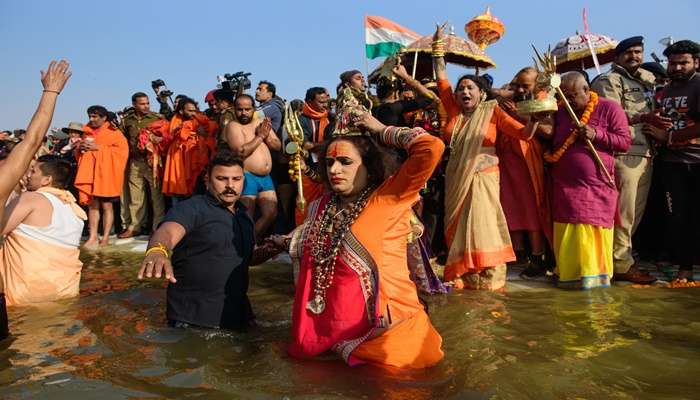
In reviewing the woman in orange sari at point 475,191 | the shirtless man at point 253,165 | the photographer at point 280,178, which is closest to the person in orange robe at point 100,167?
the photographer at point 280,178

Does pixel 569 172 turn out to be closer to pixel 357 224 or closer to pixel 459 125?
pixel 459 125

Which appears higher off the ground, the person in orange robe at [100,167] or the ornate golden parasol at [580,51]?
the ornate golden parasol at [580,51]

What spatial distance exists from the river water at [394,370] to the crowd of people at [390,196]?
0.19m

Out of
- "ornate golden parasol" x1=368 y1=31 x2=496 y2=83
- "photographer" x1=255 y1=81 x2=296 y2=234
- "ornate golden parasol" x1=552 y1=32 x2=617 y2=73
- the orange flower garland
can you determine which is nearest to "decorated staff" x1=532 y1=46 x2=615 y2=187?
the orange flower garland

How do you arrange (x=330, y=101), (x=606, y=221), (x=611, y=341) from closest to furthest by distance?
(x=611, y=341) < (x=606, y=221) < (x=330, y=101)

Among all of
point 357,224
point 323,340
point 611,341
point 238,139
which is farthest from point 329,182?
point 238,139

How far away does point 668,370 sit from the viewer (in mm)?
2916

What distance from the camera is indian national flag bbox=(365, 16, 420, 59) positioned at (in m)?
10.3

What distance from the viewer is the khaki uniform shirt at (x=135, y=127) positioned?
8969 mm

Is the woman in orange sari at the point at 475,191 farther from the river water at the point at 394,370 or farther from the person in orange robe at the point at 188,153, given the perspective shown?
the person in orange robe at the point at 188,153

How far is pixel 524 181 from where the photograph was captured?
5406 millimetres

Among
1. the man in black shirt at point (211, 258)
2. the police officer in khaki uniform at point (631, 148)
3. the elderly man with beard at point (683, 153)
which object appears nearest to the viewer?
the man in black shirt at point (211, 258)

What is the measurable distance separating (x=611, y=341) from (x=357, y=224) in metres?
1.86

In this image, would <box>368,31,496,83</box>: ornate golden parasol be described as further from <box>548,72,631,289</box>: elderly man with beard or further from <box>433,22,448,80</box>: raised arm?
<box>548,72,631,289</box>: elderly man with beard
